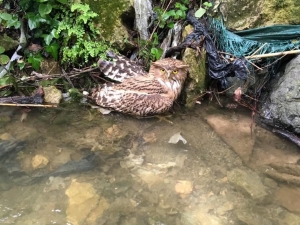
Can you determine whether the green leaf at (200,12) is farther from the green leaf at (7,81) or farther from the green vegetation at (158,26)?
the green leaf at (7,81)

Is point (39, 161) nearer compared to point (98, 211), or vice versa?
point (98, 211)

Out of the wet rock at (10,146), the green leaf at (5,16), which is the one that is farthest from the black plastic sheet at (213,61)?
the wet rock at (10,146)

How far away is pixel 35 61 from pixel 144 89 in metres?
1.75

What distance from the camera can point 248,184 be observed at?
417 centimetres

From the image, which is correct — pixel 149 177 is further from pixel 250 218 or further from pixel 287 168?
pixel 287 168

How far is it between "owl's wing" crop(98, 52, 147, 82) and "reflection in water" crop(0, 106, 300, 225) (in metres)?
0.63

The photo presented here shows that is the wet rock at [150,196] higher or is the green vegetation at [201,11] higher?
the green vegetation at [201,11]

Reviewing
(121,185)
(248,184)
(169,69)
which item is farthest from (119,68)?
(248,184)

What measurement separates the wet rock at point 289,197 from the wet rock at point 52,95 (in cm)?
322

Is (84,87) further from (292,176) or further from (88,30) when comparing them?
(292,176)

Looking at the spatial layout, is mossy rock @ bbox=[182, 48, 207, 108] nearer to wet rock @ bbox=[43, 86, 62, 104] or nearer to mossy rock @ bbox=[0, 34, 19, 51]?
wet rock @ bbox=[43, 86, 62, 104]

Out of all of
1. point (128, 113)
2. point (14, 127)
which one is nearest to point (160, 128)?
point (128, 113)

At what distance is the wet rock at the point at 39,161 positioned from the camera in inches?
168

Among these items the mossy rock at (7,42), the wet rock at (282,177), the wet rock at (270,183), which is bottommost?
the wet rock at (270,183)
